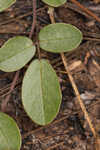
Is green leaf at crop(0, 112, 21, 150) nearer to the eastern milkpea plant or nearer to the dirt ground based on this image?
the eastern milkpea plant

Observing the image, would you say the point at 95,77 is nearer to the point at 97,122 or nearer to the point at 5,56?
the point at 97,122

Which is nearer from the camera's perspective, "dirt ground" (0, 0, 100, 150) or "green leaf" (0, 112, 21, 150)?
"green leaf" (0, 112, 21, 150)

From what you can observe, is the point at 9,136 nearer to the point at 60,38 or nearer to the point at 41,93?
the point at 41,93

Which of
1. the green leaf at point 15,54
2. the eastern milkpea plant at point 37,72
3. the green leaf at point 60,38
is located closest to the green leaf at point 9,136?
the eastern milkpea plant at point 37,72

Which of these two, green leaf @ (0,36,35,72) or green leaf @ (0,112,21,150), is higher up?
green leaf @ (0,36,35,72)

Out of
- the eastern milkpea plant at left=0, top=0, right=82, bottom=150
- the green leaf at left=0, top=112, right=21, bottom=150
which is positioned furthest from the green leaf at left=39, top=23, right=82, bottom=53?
the green leaf at left=0, top=112, right=21, bottom=150

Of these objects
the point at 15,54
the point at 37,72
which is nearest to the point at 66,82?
the point at 37,72
